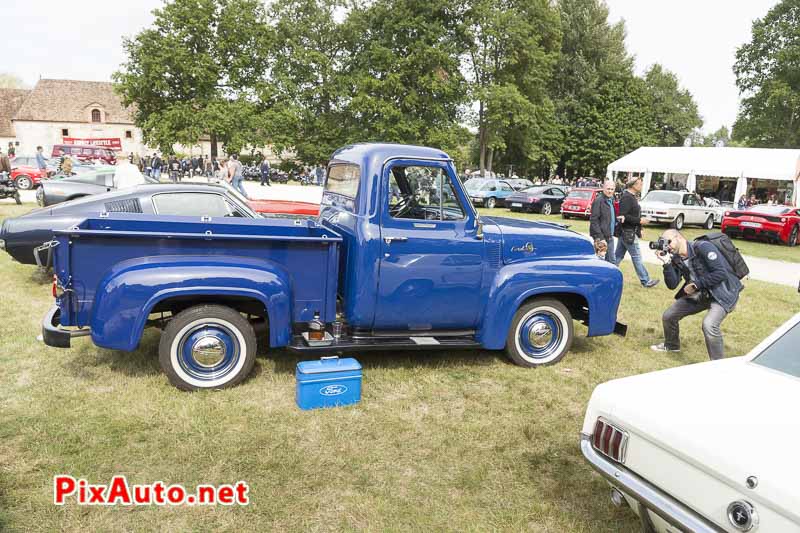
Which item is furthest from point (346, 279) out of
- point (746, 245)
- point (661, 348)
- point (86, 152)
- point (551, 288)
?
point (86, 152)

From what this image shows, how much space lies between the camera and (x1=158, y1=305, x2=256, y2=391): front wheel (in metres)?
4.58

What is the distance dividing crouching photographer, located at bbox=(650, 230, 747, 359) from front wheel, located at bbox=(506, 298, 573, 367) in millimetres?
1235

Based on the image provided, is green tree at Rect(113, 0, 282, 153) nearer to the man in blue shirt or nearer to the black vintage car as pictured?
the man in blue shirt

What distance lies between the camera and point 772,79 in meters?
44.4

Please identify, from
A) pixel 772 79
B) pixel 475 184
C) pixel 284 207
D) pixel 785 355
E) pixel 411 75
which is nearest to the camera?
pixel 785 355

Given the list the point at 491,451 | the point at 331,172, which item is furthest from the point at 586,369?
the point at 331,172

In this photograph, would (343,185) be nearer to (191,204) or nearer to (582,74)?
(191,204)

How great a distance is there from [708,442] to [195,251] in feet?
12.5

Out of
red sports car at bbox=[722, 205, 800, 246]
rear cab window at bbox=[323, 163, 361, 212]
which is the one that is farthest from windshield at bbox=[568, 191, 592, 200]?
rear cab window at bbox=[323, 163, 361, 212]

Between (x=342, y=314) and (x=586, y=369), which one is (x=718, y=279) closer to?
(x=586, y=369)

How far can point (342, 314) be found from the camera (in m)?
5.22

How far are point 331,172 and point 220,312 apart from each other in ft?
7.25

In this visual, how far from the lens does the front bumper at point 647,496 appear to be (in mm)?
2293

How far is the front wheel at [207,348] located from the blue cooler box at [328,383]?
0.57 m
